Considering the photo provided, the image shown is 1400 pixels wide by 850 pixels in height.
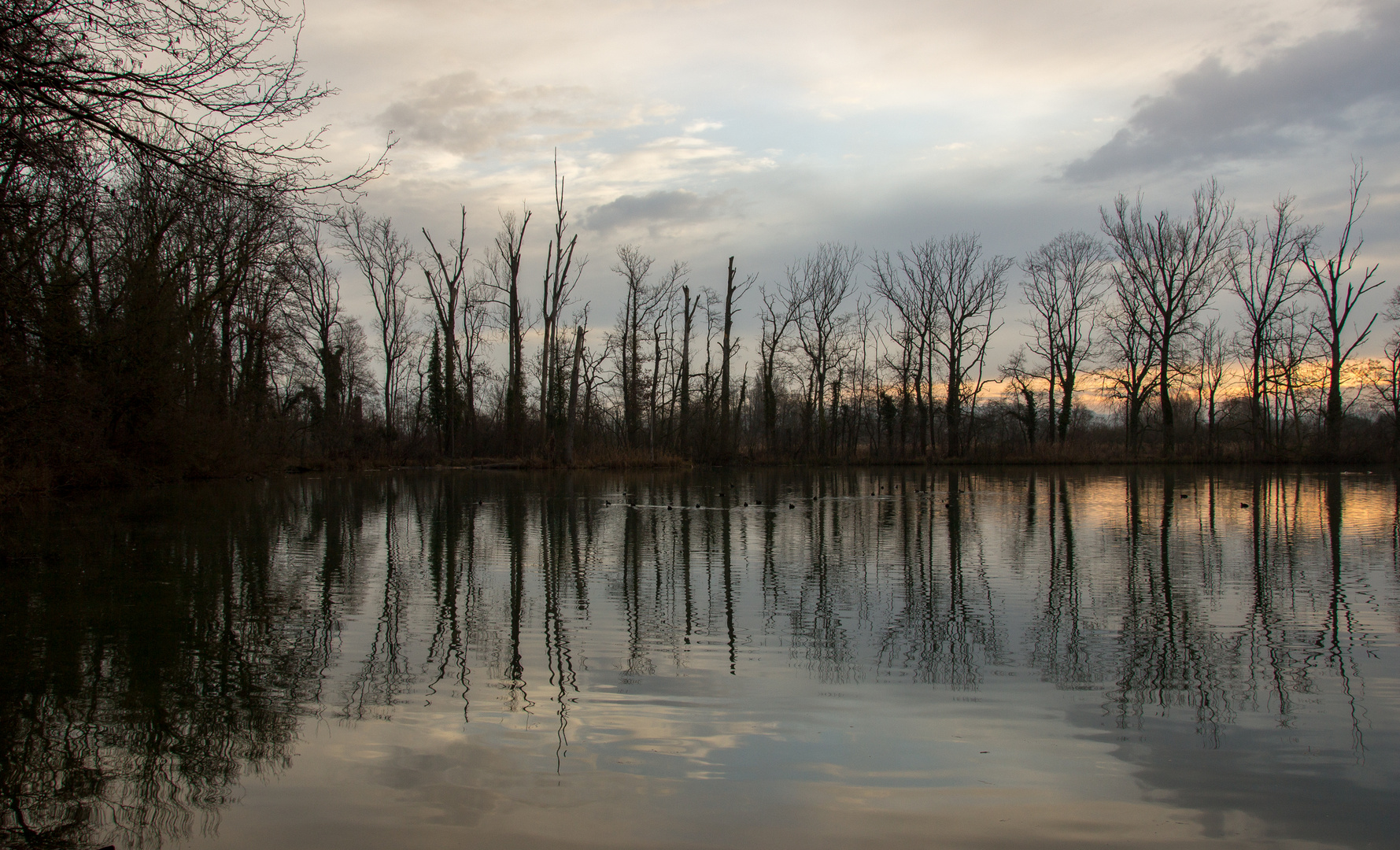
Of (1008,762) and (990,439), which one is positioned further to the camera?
(990,439)

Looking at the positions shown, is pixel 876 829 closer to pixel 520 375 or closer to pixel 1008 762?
pixel 1008 762

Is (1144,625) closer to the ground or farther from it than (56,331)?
closer to the ground

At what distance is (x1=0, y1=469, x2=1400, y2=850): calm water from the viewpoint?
2916mm

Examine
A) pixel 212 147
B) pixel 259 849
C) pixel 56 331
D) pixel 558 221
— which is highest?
pixel 558 221

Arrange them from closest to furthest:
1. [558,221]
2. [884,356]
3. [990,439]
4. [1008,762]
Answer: [1008,762]
[558,221]
[990,439]
[884,356]

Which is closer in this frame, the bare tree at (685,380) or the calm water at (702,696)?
the calm water at (702,696)

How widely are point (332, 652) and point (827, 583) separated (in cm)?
405

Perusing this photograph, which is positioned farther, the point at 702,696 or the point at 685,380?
the point at 685,380

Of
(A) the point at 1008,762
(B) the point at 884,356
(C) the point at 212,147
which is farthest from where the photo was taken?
(B) the point at 884,356

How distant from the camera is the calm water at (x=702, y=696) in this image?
2.92 m

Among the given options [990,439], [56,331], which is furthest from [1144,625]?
[990,439]

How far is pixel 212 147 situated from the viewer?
6676mm

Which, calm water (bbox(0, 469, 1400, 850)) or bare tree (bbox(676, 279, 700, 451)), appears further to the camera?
bare tree (bbox(676, 279, 700, 451))

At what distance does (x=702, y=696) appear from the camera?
14.0 ft
